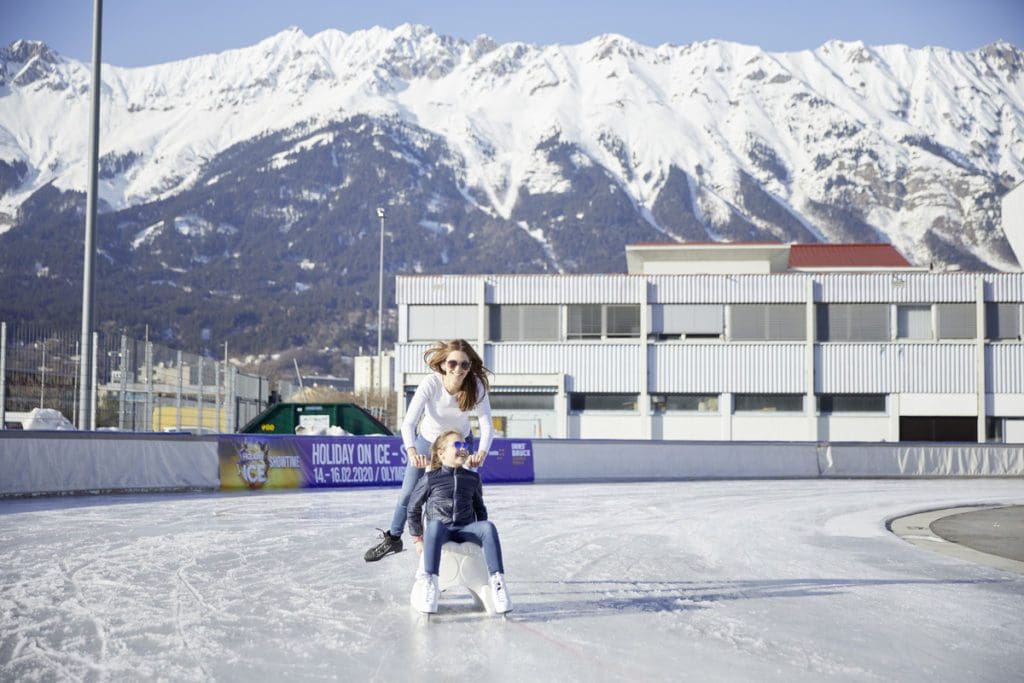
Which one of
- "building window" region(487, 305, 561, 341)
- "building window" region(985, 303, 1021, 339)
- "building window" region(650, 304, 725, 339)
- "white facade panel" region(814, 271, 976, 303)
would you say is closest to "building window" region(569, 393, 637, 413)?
"building window" region(487, 305, 561, 341)

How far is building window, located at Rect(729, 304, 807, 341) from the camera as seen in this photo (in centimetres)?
5422

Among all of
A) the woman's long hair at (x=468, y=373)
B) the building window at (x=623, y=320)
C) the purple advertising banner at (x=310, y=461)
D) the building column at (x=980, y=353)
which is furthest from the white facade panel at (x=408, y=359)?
the woman's long hair at (x=468, y=373)

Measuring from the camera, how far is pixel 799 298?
54219mm

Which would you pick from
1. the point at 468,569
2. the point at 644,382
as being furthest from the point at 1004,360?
the point at 468,569

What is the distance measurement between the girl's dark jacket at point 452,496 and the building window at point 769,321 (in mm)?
46668

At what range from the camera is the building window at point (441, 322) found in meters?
55.5

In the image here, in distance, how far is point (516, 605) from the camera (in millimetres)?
9250

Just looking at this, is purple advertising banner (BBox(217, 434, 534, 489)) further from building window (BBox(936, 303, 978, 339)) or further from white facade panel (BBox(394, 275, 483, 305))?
building window (BBox(936, 303, 978, 339))

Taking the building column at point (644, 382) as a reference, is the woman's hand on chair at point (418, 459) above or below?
below

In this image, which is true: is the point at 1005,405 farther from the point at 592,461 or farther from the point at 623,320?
the point at 592,461

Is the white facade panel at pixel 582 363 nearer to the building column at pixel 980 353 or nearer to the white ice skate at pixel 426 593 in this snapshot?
the building column at pixel 980 353

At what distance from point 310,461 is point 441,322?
2988cm

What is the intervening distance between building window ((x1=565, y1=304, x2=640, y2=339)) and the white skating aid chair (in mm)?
46425

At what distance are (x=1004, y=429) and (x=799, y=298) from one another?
1060 cm
